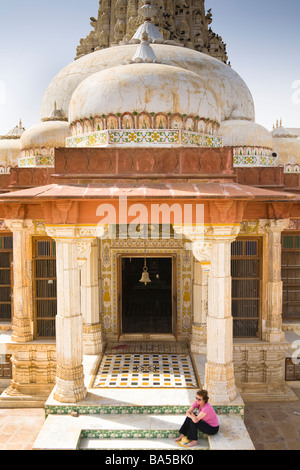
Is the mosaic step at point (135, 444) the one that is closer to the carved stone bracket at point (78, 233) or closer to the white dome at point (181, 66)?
the carved stone bracket at point (78, 233)

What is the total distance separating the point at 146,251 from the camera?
9555 millimetres

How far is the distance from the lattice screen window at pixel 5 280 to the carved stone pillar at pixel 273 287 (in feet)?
19.0

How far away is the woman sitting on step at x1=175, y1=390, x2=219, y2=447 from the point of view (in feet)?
19.3

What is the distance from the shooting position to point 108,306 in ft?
31.7

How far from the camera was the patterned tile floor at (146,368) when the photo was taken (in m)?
7.51

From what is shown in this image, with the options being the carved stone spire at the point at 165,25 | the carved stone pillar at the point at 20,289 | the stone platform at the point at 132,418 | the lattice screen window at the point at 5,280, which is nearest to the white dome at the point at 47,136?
the lattice screen window at the point at 5,280

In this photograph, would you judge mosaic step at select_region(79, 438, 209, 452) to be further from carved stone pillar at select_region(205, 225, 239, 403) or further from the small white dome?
the small white dome

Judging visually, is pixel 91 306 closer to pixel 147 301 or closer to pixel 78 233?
pixel 78 233

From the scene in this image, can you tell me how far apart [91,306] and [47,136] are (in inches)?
183

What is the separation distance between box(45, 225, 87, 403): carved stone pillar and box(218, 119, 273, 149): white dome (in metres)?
6.03

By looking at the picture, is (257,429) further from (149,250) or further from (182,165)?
(182,165)

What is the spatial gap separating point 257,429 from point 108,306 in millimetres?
3966

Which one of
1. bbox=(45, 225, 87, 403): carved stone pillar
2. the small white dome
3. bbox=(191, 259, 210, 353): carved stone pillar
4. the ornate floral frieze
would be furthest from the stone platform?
the small white dome
